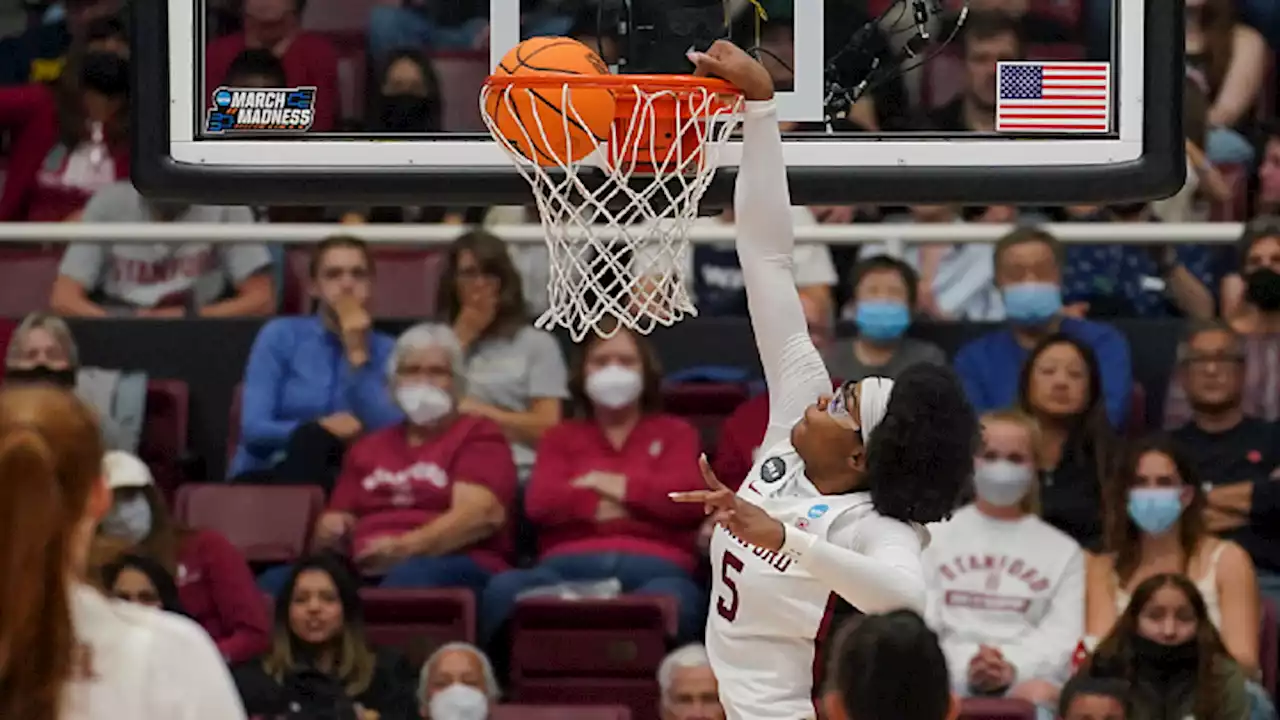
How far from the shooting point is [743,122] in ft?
15.2

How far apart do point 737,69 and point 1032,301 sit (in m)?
2.71

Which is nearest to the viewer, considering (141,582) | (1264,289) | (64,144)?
(141,582)

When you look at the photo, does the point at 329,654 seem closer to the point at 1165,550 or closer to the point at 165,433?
the point at 165,433

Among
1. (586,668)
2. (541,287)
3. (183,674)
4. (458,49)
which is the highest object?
(458,49)

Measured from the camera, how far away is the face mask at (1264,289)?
279 inches

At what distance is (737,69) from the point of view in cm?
456

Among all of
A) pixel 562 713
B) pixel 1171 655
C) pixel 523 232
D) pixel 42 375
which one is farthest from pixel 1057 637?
pixel 42 375

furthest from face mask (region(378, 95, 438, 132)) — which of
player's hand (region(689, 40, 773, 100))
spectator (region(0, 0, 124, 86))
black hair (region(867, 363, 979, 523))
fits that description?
spectator (region(0, 0, 124, 86))

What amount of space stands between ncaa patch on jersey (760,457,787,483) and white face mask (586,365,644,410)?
2.37m

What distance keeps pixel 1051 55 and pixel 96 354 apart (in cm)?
358

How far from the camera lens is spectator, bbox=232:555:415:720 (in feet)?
21.3

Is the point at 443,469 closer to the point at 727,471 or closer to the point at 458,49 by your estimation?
the point at 727,471

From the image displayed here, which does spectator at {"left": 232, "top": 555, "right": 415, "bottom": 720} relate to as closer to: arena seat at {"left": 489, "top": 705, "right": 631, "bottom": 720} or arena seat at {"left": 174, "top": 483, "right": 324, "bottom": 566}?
arena seat at {"left": 489, "top": 705, "right": 631, "bottom": 720}

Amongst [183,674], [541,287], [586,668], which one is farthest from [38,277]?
[183,674]
